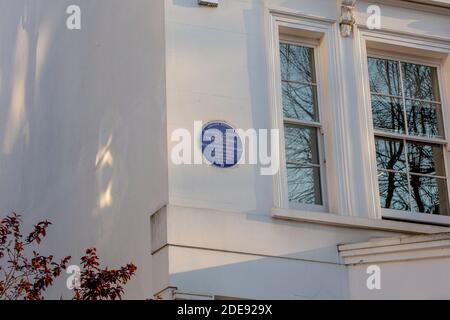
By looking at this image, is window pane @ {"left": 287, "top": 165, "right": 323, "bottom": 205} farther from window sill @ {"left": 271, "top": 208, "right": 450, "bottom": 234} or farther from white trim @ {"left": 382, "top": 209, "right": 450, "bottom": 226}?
white trim @ {"left": 382, "top": 209, "right": 450, "bottom": 226}

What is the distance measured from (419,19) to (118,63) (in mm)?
3700

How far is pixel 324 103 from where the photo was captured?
11.5 m

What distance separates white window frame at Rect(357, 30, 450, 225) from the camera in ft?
37.2

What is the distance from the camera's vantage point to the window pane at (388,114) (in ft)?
38.6

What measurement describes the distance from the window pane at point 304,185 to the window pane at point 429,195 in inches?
48.1

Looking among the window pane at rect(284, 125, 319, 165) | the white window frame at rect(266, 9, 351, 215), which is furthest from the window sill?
the window pane at rect(284, 125, 319, 165)

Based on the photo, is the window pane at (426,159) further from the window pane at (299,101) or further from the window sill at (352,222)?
the window pane at (299,101)

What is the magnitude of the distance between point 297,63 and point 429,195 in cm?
219

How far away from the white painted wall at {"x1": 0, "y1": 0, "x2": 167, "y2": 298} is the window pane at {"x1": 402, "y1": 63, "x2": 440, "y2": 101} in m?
3.22

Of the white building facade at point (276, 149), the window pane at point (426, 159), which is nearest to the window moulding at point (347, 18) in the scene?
the white building facade at point (276, 149)

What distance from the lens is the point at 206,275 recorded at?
32.7 ft

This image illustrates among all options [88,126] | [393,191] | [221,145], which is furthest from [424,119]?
[88,126]
